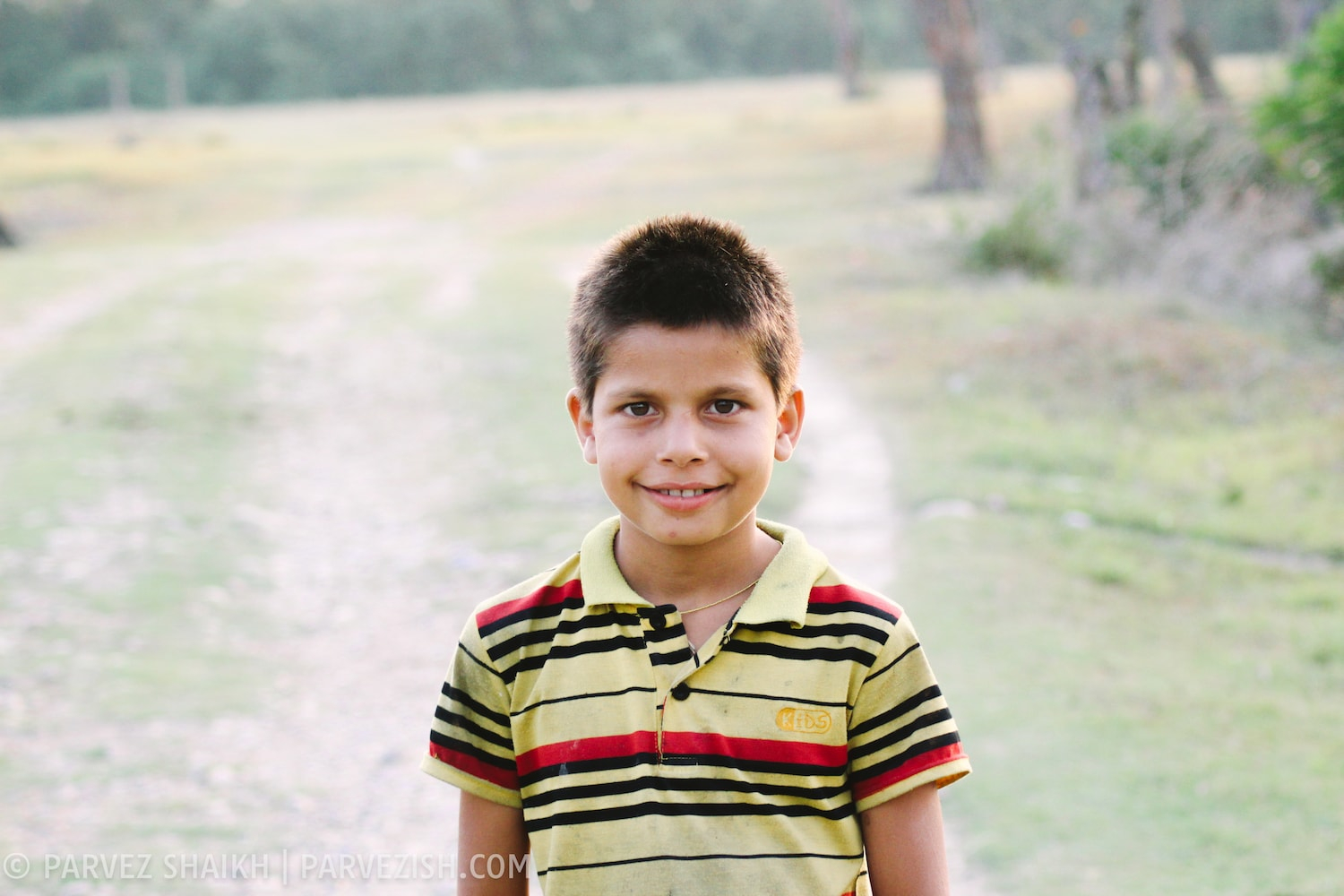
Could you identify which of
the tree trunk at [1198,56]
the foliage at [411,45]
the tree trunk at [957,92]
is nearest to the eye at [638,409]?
the tree trunk at [1198,56]

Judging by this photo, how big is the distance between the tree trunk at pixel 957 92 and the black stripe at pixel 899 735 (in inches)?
637

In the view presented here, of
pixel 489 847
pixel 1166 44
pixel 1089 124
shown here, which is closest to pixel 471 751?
pixel 489 847

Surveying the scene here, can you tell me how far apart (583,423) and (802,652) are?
1.43 ft

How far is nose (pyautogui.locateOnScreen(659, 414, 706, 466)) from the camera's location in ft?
5.39

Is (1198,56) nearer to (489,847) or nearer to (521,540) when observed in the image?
(521,540)

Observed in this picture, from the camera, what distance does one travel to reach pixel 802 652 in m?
1.63

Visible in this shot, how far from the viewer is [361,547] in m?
6.20

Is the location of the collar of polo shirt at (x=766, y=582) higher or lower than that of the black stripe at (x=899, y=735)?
higher

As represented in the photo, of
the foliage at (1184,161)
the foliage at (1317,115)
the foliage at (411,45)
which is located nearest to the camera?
the foliage at (1317,115)

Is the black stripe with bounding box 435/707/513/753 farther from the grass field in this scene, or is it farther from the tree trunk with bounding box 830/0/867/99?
the tree trunk with bounding box 830/0/867/99

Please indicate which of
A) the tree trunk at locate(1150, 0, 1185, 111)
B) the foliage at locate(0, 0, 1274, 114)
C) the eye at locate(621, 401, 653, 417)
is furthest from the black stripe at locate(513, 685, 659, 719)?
the foliage at locate(0, 0, 1274, 114)

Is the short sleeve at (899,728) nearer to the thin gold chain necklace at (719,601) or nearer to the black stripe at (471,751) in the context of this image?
the thin gold chain necklace at (719,601)

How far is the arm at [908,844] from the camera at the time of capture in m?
1.65

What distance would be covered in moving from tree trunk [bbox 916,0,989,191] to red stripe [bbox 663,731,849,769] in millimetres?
16265
